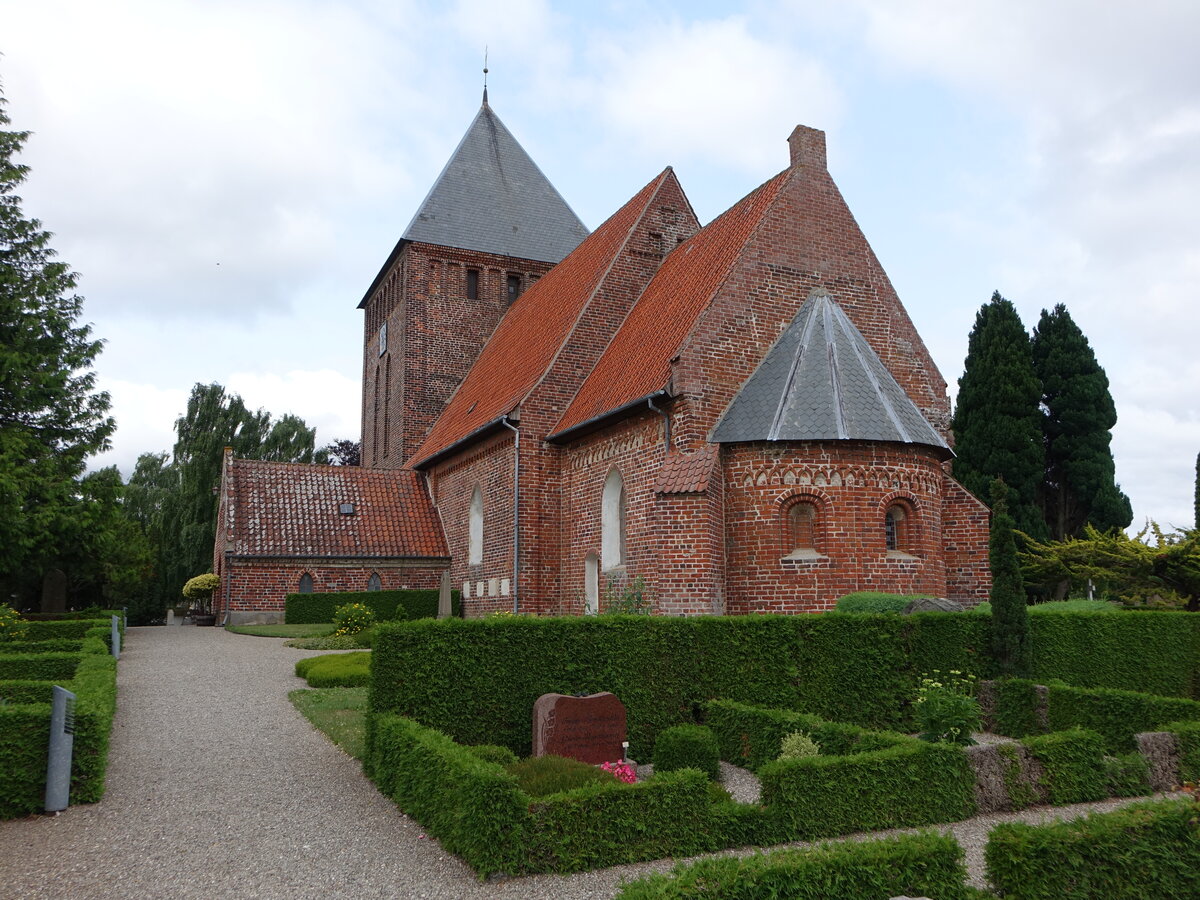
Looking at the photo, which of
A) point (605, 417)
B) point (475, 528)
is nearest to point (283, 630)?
point (475, 528)

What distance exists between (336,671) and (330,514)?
12.0 metres

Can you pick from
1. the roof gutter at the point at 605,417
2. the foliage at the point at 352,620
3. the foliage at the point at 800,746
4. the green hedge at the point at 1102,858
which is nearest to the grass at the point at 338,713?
the foliage at the point at 800,746

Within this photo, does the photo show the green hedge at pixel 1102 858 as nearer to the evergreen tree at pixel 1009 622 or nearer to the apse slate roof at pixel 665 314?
the evergreen tree at pixel 1009 622

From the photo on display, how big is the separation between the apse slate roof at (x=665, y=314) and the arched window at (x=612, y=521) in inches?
54.1

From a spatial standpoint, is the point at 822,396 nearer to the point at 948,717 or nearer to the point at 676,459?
the point at 676,459

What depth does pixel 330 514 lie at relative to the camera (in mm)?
25969

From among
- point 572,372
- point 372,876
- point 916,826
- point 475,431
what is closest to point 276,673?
point 475,431

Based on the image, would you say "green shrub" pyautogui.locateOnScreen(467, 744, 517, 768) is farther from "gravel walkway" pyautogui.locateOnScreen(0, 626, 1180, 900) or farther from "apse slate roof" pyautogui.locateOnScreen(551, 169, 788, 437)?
"apse slate roof" pyautogui.locateOnScreen(551, 169, 788, 437)

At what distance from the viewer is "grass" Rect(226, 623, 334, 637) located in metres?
21.5

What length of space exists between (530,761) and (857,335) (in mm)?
11180

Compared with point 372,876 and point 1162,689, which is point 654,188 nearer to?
point 1162,689

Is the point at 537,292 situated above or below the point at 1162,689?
above

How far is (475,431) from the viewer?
20.9 m

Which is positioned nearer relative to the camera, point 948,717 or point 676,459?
point 948,717
